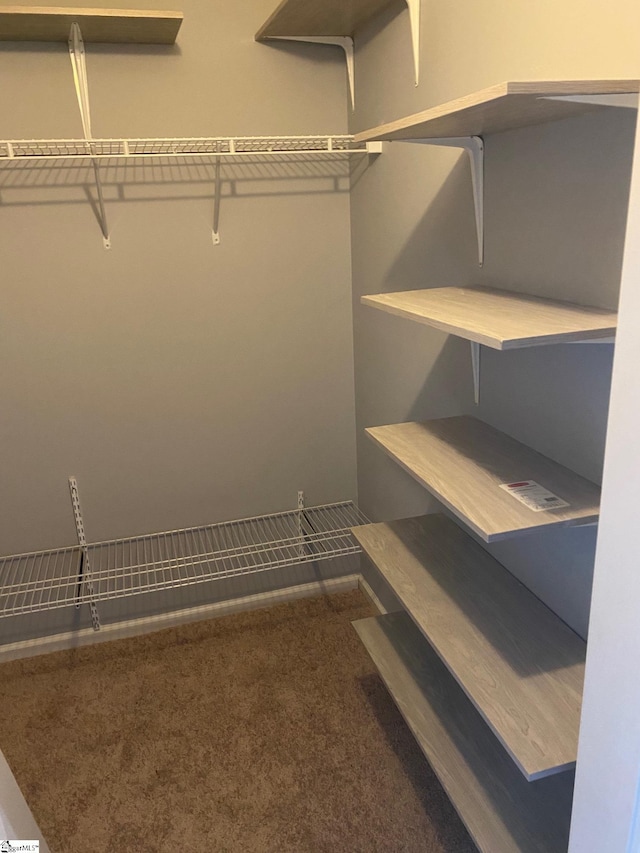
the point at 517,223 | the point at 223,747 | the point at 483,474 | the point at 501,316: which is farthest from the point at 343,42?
the point at 223,747

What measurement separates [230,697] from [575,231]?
1840mm

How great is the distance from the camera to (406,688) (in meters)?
1.73

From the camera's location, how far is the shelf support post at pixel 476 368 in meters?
1.63

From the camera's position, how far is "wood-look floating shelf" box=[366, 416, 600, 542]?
1.15m

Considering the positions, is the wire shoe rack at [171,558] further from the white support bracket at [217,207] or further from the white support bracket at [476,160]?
the white support bracket at [476,160]

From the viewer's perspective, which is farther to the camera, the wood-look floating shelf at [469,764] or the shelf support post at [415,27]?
the shelf support post at [415,27]

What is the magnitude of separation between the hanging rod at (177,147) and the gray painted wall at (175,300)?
0.05 m

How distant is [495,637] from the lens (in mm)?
1438

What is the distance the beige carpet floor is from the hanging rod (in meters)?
1.80

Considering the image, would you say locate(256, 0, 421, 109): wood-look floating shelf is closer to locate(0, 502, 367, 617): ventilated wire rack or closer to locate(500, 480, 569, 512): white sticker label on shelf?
locate(500, 480, 569, 512): white sticker label on shelf

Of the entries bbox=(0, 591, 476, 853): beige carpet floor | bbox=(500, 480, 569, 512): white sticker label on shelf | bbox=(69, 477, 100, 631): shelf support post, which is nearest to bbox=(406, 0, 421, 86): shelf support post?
bbox=(500, 480, 569, 512): white sticker label on shelf

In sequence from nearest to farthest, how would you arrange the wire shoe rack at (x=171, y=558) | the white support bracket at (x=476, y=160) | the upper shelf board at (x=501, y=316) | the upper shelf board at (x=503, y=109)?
the upper shelf board at (x=503, y=109) < the upper shelf board at (x=501, y=316) < the white support bracket at (x=476, y=160) < the wire shoe rack at (x=171, y=558)

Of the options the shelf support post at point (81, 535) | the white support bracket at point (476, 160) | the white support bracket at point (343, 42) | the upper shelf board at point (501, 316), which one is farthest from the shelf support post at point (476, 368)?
the shelf support post at point (81, 535)

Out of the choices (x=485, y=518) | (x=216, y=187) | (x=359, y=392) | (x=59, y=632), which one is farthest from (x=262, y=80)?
(x=59, y=632)
